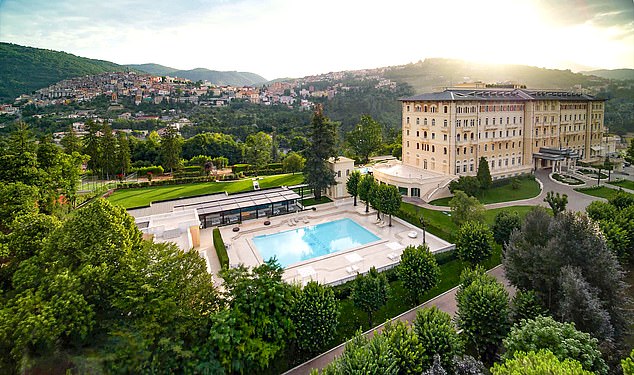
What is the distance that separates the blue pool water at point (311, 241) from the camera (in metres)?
22.4

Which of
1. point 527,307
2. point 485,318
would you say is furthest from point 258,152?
point 527,307

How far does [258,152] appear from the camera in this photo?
45.1m

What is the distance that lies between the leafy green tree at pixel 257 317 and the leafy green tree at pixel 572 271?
382 inches

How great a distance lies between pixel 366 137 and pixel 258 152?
591 inches

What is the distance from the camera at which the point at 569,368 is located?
781cm

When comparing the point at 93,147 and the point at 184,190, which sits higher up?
the point at 93,147

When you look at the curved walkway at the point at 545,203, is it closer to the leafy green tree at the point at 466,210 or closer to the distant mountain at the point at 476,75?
the leafy green tree at the point at 466,210

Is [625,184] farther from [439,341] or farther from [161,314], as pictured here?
[161,314]

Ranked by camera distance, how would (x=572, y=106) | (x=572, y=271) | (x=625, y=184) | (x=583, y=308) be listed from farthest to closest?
(x=572, y=106) < (x=625, y=184) < (x=572, y=271) < (x=583, y=308)

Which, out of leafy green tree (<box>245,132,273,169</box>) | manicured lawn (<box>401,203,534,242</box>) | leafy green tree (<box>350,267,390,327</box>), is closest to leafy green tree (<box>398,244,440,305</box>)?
leafy green tree (<box>350,267,390,327</box>)

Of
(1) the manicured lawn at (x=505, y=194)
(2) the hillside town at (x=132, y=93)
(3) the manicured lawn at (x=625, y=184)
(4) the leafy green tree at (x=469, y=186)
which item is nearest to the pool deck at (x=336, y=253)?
(4) the leafy green tree at (x=469, y=186)

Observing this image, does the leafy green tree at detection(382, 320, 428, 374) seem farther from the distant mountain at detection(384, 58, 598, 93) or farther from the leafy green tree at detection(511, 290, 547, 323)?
the distant mountain at detection(384, 58, 598, 93)

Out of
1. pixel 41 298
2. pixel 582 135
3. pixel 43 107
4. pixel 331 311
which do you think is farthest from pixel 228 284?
pixel 43 107

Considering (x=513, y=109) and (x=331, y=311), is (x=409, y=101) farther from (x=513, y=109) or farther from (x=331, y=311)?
(x=331, y=311)
